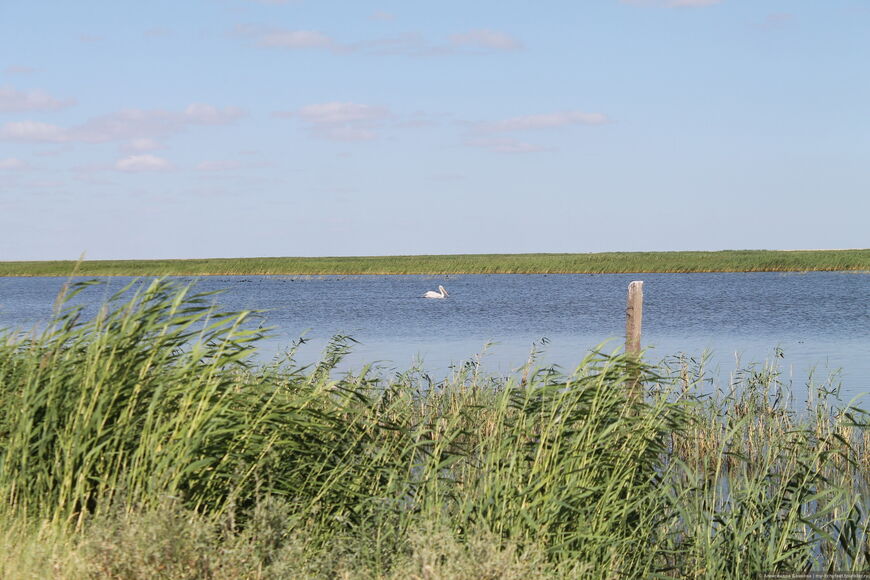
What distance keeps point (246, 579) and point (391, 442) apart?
8.40 feet

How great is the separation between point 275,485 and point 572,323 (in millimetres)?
25864

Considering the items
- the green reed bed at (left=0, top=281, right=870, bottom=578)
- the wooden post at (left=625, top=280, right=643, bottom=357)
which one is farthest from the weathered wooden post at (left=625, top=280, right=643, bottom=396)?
the green reed bed at (left=0, top=281, right=870, bottom=578)

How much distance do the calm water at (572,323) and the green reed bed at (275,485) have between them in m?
2.43

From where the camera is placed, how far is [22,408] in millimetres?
6008

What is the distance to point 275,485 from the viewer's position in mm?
6293

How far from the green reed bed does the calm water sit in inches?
95.7

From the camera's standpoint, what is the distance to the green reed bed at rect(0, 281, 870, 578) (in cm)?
483

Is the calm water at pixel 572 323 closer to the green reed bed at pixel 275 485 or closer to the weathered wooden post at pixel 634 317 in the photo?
the green reed bed at pixel 275 485

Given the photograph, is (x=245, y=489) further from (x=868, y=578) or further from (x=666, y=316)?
(x=666, y=316)

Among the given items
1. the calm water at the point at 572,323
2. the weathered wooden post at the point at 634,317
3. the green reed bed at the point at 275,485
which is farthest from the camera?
the calm water at the point at 572,323

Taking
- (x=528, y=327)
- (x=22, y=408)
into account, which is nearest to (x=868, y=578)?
(x=22, y=408)

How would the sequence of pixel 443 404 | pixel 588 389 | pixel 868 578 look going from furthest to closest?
pixel 443 404 → pixel 588 389 → pixel 868 578

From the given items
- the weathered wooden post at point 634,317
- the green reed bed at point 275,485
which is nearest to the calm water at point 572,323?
the green reed bed at point 275,485

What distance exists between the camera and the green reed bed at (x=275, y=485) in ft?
15.9
